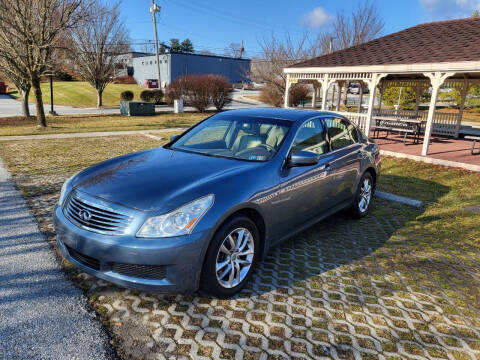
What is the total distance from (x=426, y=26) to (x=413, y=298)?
15.0 m

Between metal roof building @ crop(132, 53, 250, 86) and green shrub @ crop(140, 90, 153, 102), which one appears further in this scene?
metal roof building @ crop(132, 53, 250, 86)

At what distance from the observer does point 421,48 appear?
1198 cm

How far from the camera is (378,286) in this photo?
11.7 feet

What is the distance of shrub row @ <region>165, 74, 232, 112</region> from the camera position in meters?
26.2

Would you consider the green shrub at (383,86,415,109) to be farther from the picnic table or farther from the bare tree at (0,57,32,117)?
the bare tree at (0,57,32,117)

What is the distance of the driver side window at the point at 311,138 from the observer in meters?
4.05

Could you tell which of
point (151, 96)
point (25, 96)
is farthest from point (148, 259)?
point (151, 96)

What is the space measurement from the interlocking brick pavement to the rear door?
34.3 inches

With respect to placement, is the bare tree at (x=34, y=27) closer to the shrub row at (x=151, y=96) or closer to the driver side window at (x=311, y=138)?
the driver side window at (x=311, y=138)

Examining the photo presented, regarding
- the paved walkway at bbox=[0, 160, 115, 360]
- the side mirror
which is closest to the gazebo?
the side mirror

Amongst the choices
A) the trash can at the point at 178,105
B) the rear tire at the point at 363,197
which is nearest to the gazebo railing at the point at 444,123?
the rear tire at the point at 363,197

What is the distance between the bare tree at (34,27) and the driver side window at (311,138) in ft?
46.6

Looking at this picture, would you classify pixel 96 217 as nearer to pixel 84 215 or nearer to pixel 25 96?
pixel 84 215

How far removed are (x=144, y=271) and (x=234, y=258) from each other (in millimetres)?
823
